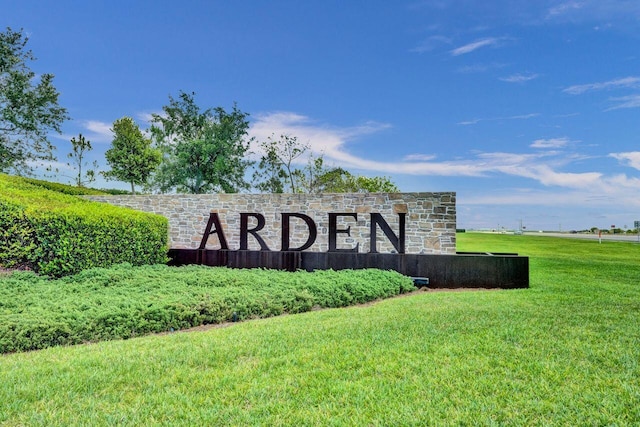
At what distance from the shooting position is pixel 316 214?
12.4m

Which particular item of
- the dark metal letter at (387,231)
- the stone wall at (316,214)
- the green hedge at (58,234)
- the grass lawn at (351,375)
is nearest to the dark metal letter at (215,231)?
the stone wall at (316,214)

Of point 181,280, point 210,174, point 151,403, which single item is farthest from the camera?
point 210,174

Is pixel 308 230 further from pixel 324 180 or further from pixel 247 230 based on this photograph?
pixel 324 180

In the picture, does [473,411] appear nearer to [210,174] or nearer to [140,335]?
[140,335]

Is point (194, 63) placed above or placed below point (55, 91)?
below

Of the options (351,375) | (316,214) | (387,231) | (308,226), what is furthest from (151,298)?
(387,231)

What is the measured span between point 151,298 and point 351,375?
3989mm

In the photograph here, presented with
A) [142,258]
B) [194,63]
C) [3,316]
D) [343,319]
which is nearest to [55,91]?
[194,63]

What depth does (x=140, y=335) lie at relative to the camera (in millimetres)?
5461

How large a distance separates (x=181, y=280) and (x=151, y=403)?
17.1ft

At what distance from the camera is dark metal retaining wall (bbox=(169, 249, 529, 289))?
9.70 metres

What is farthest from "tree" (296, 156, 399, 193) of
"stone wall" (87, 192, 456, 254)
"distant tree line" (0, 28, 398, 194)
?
"stone wall" (87, 192, 456, 254)

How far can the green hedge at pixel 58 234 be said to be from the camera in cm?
852

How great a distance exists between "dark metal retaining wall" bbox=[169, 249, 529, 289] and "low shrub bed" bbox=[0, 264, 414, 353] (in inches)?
31.5
